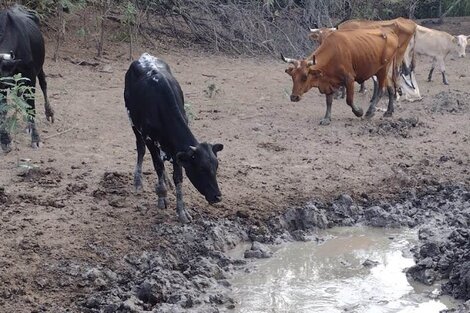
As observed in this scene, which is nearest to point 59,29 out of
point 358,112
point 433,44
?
point 358,112

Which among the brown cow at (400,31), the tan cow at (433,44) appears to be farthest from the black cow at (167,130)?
the tan cow at (433,44)

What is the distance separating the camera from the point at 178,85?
7848mm

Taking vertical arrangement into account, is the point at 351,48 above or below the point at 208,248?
above

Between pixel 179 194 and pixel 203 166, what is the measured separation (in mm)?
521

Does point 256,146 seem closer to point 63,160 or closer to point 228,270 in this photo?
point 63,160

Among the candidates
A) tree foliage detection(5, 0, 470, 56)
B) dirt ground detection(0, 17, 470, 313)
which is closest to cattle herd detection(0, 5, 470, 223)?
dirt ground detection(0, 17, 470, 313)

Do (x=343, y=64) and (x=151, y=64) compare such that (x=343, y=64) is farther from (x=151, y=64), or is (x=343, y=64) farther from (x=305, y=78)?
(x=151, y=64)

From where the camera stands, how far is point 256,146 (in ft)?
33.6

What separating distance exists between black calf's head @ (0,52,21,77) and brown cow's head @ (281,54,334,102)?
14.4 feet

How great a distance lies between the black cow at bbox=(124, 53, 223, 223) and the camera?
7113 mm

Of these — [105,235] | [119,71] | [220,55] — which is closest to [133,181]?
[105,235]

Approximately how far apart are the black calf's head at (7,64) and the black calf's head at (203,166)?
10.3 feet

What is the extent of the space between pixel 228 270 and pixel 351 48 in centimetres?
603

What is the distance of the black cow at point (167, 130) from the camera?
711 centimetres
